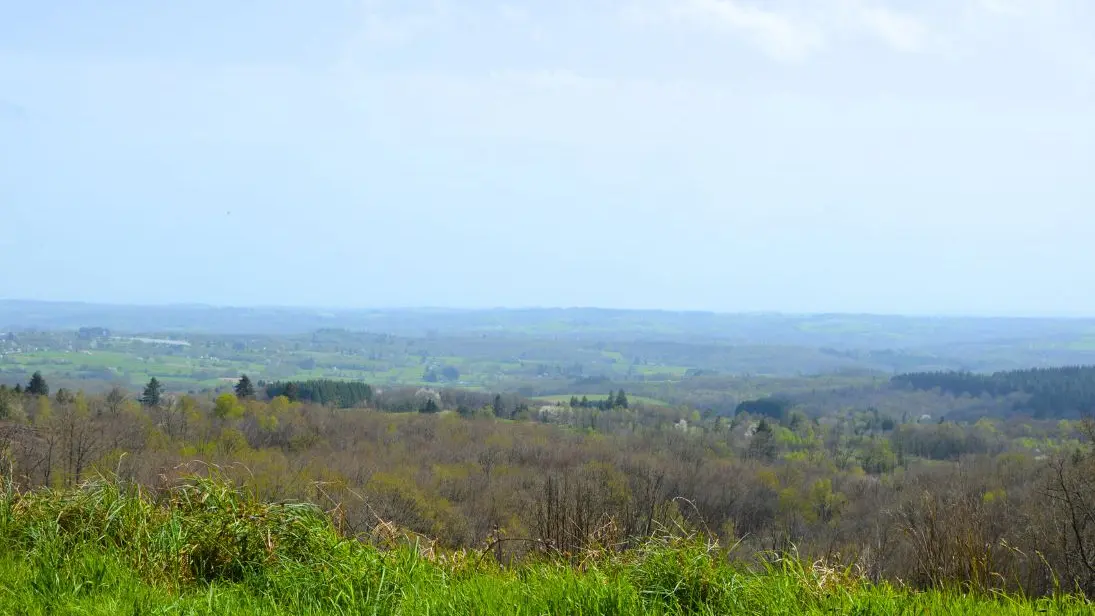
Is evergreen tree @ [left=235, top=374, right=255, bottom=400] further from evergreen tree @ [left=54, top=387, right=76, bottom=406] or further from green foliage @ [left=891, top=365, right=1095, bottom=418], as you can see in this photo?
green foliage @ [left=891, top=365, right=1095, bottom=418]

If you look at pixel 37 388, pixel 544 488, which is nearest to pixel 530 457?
pixel 37 388

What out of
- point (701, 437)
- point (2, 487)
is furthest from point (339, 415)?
point (2, 487)

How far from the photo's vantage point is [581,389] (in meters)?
175

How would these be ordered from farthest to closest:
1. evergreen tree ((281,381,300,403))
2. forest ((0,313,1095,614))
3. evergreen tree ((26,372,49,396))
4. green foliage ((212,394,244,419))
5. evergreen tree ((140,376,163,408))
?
evergreen tree ((281,381,300,403)) < evergreen tree ((140,376,163,408)) < green foliage ((212,394,244,419)) < evergreen tree ((26,372,49,396)) < forest ((0,313,1095,614))

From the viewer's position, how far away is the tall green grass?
16.2ft

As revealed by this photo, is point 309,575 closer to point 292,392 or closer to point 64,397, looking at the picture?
point 64,397

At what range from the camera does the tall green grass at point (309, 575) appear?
16.2 feet

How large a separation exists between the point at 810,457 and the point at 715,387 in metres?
93.1

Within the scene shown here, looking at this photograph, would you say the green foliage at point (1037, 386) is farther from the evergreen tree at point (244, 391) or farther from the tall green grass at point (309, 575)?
the tall green grass at point (309, 575)

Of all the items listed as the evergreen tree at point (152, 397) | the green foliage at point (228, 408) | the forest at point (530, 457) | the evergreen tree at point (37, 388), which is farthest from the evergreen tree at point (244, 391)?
the evergreen tree at point (37, 388)

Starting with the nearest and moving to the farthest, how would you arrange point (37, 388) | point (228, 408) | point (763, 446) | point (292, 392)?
point (37, 388) < point (228, 408) < point (763, 446) < point (292, 392)

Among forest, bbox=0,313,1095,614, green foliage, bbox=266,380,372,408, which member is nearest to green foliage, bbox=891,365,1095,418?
forest, bbox=0,313,1095,614

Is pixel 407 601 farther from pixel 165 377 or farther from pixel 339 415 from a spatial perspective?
pixel 165 377

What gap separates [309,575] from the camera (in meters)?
5.63
